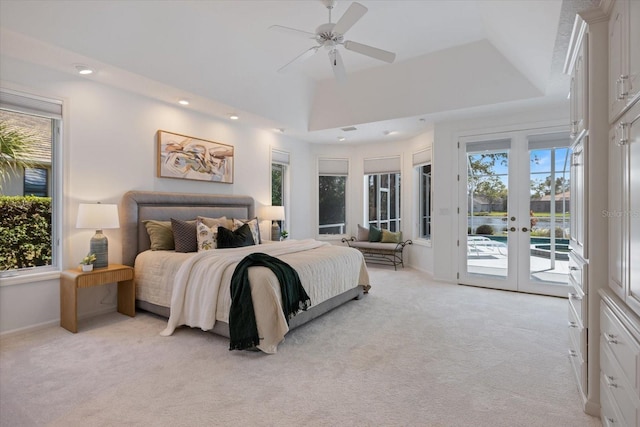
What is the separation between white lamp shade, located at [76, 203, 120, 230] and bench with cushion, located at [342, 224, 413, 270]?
436cm

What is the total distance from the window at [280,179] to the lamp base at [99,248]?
10.5ft

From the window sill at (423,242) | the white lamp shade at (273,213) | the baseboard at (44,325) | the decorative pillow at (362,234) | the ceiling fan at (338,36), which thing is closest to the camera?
the ceiling fan at (338,36)

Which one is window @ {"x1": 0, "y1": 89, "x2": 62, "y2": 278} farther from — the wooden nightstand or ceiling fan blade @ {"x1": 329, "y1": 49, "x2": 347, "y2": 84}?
ceiling fan blade @ {"x1": 329, "y1": 49, "x2": 347, "y2": 84}

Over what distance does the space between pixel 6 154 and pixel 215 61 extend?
7.76 feet

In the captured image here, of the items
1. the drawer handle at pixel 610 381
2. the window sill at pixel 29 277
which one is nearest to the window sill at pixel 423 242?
the drawer handle at pixel 610 381

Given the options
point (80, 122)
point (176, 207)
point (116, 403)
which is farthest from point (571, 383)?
point (80, 122)

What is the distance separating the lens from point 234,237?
4246 mm

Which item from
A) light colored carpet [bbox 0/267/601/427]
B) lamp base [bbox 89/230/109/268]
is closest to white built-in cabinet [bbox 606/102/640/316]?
light colored carpet [bbox 0/267/601/427]

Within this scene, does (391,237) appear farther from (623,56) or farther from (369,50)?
(623,56)

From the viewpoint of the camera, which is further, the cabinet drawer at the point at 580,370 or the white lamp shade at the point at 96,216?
the white lamp shade at the point at 96,216

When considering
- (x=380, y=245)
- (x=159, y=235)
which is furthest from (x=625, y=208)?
(x=380, y=245)

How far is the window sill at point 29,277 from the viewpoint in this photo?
315cm

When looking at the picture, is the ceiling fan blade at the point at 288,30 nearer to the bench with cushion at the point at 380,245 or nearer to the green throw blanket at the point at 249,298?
the green throw blanket at the point at 249,298

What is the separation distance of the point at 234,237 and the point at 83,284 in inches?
63.1
